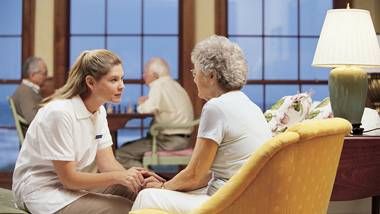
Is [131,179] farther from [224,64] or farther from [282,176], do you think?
[282,176]

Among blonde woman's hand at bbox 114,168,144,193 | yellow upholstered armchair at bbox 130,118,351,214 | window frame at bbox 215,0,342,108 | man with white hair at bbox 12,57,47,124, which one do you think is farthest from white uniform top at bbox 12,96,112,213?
window frame at bbox 215,0,342,108

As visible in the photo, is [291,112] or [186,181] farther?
[291,112]

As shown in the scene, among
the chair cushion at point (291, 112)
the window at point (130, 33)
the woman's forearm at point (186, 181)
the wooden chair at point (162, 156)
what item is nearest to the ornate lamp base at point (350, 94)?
the chair cushion at point (291, 112)

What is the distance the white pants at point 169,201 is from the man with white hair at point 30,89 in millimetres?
3829

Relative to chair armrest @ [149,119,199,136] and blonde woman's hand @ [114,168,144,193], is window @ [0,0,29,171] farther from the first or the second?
blonde woman's hand @ [114,168,144,193]

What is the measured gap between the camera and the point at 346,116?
11.5ft

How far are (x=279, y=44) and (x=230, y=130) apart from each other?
492cm

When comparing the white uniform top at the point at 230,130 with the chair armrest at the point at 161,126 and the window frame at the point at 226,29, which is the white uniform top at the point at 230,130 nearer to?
the chair armrest at the point at 161,126

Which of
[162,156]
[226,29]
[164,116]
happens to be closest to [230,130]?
[162,156]

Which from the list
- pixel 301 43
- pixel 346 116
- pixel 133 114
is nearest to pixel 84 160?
pixel 346 116

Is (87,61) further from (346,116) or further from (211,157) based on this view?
(346,116)

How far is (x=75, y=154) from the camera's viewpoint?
289cm

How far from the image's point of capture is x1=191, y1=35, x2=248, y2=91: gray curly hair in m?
2.69

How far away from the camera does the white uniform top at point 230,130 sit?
2.56 metres
